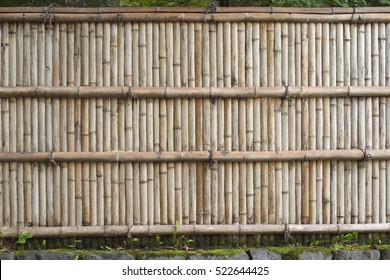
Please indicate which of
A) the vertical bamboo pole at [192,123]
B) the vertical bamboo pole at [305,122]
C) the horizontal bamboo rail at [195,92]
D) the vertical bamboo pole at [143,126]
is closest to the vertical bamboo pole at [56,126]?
the horizontal bamboo rail at [195,92]

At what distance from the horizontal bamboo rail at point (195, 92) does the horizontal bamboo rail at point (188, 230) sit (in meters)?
1.44

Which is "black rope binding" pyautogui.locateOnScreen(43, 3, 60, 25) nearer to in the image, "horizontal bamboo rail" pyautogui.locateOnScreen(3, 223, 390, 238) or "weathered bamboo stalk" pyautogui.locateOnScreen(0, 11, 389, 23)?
"weathered bamboo stalk" pyautogui.locateOnScreen(0, 11, 389, 23)

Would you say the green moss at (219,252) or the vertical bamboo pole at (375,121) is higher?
the vertical bamboo pole at (375,121)

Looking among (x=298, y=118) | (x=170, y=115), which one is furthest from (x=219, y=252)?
(x=298, y=118)

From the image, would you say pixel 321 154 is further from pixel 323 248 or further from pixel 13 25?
pixel 13 25

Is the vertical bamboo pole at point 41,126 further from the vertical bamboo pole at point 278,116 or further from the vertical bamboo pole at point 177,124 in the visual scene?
the vertical bamboo pole at point 278,116

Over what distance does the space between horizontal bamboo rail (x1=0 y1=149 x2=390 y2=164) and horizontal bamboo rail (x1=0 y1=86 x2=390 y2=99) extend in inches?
24.5

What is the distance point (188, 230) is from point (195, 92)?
1.52 metres

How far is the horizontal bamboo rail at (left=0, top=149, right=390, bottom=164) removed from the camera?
17.7 ft

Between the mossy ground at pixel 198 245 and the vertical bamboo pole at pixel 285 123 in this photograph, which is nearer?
the mossy ground at pixel 198 245

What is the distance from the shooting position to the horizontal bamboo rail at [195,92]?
5.38 meters

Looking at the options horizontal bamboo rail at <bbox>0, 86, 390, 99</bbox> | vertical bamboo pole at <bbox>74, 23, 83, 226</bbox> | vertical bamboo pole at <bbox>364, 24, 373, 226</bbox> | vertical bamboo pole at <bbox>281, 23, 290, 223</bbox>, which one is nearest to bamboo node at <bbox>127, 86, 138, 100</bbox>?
horizontal bamboo rail at <bbox>0, 86, 390, 99</bbox>

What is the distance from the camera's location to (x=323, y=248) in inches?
216

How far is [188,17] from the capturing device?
5465mm
